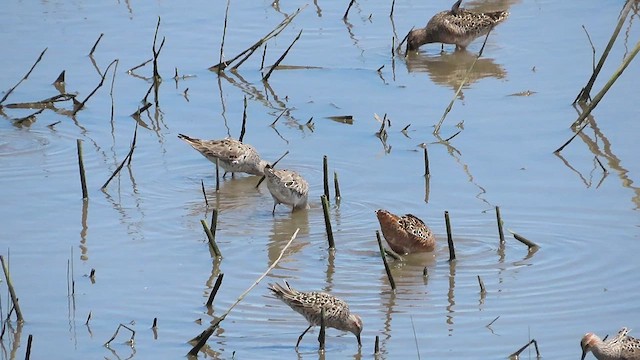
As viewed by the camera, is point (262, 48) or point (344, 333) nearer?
point (344, 333)

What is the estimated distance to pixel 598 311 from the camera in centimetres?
822

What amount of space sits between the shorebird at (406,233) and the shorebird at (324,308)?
1.49 metres

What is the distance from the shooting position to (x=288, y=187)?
33.8ft

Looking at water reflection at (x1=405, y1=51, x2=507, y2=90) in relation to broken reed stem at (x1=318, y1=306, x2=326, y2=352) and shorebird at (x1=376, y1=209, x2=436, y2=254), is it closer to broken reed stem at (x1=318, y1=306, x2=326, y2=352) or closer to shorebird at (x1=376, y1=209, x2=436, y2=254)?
shorebird at (x1=376, y1=209, x2=436, y2=254)

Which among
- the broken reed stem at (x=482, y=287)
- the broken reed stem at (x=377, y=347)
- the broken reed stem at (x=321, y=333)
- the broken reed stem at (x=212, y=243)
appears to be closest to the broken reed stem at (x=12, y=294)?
the broken reed stem at (x=212, y=243)

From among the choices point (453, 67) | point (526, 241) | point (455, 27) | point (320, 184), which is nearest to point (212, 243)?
point (526, 241)

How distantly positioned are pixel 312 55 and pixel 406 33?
5.08 feet

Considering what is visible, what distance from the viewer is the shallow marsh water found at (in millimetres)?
8156

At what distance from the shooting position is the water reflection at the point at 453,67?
14352mm

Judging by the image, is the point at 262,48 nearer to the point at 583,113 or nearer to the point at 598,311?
the point at 583,113

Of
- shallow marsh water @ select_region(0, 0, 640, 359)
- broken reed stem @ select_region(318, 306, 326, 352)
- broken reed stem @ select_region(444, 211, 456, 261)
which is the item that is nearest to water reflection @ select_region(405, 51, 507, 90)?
shallow marsh water @ select_region(0, 0, 640, 359)

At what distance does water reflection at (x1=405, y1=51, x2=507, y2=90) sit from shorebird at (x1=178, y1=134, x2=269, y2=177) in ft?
10.9

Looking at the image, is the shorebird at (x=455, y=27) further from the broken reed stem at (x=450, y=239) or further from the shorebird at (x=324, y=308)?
the shorebird at (x=324, y=308)

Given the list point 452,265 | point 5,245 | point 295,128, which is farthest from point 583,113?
point 5,245
